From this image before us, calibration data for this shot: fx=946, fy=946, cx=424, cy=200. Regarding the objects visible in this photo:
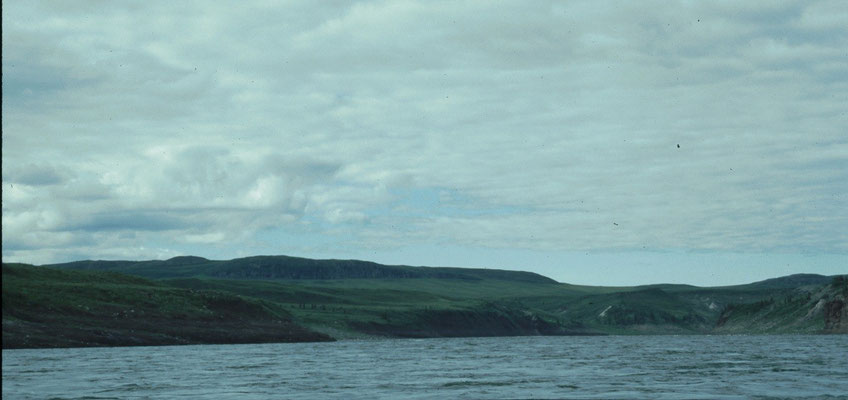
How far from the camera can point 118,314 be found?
153375 millimetres

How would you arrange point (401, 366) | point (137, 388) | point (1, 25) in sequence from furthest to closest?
point (401, 366), point (137, 388), point (1, 25)

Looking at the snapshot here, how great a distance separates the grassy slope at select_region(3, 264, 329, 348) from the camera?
13312cm

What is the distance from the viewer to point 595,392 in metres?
51.1

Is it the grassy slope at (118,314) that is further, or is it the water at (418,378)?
the grassy slope at (118,314)

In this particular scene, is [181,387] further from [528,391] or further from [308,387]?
[528,391]

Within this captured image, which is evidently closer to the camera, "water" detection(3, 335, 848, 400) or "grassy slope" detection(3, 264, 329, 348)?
"water" detection(3, 335, 848, 400)

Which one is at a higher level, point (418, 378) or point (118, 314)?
point (118, 314)

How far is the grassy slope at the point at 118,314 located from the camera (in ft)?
437

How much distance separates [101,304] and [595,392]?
124 metres

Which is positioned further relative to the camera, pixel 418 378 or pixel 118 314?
pixel 118 314

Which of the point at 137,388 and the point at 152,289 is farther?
the point at 152,289

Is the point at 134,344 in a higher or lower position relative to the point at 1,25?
lower

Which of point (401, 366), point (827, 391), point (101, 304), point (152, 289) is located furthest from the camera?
point (152, 289)

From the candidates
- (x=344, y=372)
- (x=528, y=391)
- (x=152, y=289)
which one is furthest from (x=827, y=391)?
(x=152, y=289)
